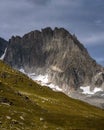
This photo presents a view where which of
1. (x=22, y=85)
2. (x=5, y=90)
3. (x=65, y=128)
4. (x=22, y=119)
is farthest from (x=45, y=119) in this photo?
(x=22, y=85)

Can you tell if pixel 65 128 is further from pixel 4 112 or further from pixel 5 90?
pixel 5 90

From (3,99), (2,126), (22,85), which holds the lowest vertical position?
(2,126)

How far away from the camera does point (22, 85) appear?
536 feet

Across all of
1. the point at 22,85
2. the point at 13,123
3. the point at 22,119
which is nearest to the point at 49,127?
the point at 22,119

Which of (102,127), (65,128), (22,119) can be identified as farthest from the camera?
(102,127)

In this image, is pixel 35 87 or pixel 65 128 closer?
pixel 65 128

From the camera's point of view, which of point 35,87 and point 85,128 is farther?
point 35,87

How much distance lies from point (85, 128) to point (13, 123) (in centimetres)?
2131

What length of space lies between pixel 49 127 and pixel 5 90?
3174cm

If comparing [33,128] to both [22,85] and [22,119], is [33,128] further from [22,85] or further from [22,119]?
[22,85]

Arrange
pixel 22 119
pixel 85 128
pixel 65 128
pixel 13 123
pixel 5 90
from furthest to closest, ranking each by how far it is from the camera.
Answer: pixel 5 90, pixel 85 128, pixel 65 128, pixel 22 119, pixel 13 123

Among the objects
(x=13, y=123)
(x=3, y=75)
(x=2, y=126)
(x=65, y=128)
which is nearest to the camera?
(x=2, y=126)

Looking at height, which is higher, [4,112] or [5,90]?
[5,90]

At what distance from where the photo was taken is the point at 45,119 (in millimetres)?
69312
